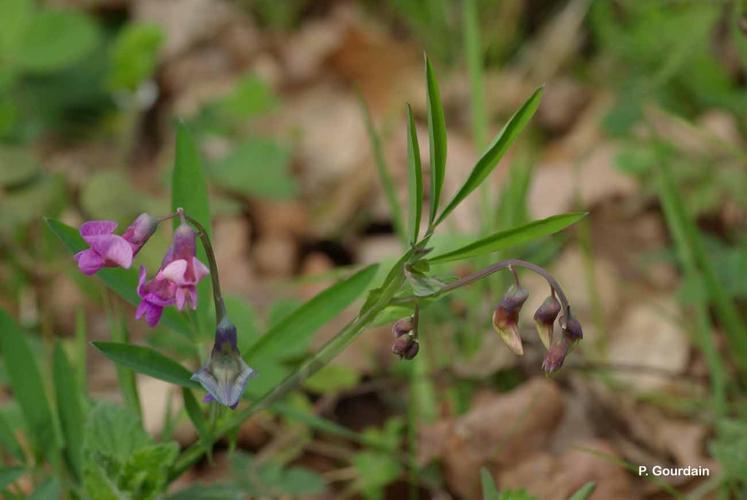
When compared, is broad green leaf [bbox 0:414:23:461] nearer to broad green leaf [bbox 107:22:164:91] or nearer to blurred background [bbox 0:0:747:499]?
blurred background [bbox 0:0:747:499]

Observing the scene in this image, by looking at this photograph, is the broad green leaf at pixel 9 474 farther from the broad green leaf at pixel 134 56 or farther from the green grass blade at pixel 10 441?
the broad green leaf at pixel 134 56

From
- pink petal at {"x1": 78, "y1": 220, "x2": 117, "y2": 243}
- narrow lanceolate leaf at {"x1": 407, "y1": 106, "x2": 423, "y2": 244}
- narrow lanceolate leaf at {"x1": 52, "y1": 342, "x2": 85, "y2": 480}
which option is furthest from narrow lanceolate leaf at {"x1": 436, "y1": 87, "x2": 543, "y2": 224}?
narrow lanceolate leaf at {"x1": 52, "y1": 342, "x2": 85, "y2": 480}

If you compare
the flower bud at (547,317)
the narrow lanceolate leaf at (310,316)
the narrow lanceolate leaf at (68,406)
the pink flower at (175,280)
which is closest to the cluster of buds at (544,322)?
the flower bud at (547,317)

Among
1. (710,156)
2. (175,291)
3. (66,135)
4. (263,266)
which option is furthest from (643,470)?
(66,135)

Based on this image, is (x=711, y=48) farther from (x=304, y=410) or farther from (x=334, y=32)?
(x=304, y=410)

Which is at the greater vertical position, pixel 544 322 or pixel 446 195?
pixel 544 322

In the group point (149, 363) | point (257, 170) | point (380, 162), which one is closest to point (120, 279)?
point (149, 363)

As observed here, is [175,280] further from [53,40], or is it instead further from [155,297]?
[53,40]
